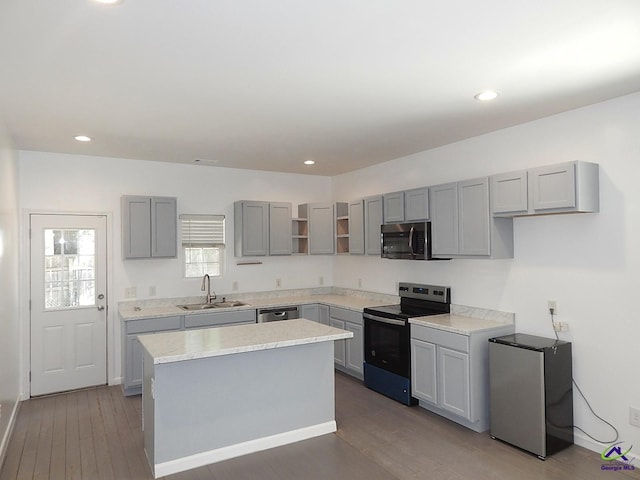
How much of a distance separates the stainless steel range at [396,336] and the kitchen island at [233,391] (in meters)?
0.95

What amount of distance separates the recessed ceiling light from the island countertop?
6.70 feet

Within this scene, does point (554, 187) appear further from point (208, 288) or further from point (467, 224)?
point (208, 288)

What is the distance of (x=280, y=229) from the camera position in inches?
230

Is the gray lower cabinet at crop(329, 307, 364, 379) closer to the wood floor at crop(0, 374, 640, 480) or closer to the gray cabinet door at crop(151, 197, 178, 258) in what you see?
the wood floor at crop(0, 374, 640, 480)

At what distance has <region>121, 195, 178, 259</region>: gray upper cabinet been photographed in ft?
16.4

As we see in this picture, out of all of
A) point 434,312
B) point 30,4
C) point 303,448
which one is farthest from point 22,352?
point 434,312

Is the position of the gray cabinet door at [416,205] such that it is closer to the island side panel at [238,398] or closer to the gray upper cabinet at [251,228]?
the island side panel at [238,398]

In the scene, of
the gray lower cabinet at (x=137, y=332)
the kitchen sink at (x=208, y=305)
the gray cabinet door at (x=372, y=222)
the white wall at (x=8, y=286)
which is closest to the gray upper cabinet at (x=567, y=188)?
the gray cabinet door at (x=372, y=222)

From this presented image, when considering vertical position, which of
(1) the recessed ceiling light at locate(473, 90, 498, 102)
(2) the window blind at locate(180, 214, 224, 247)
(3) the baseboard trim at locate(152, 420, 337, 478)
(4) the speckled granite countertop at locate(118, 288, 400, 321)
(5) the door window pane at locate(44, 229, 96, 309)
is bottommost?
(3) the baseboard trim at locate(152, 420, 337, 478)

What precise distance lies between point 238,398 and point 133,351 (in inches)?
73.7

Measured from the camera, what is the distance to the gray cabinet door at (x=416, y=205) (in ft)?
14.8

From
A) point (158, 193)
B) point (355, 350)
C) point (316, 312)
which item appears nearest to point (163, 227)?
point (158, 193)

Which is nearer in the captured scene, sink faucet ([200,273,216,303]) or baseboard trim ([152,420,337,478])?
baseboard trim ([152,420,337,478])

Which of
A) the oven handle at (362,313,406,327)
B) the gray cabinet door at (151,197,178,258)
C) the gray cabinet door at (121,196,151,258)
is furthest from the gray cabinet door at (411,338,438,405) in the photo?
the gray cabinet door at (121,196,151,258)
